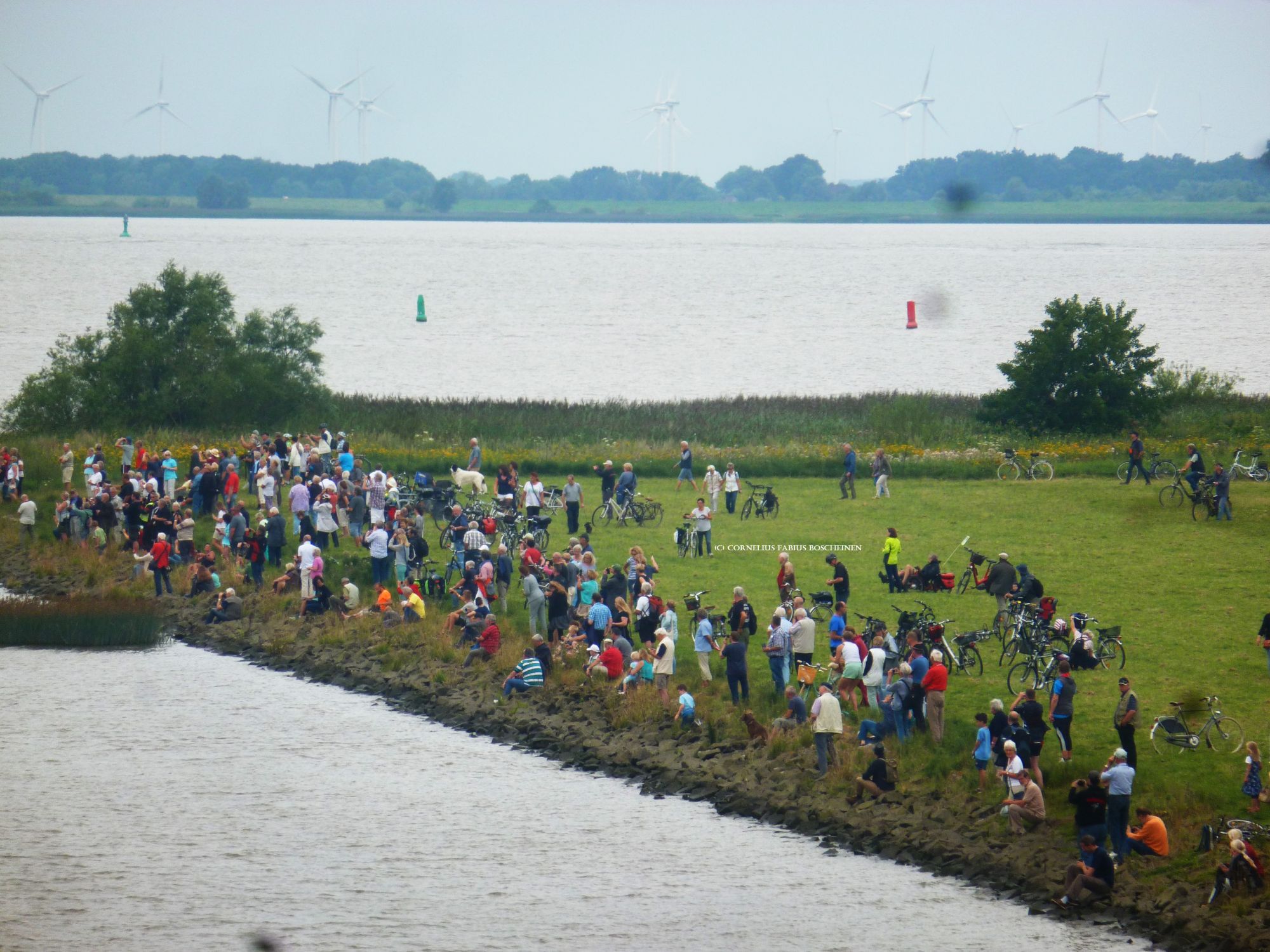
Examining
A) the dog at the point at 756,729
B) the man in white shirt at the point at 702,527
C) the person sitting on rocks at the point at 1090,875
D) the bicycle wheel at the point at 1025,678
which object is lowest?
the person sitting on rocks at the point at 1090,875

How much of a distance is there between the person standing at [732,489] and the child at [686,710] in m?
13.1

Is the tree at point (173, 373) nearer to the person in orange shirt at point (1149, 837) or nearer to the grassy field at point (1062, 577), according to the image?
the grassy field at point (1062, 577)

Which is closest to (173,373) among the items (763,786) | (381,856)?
(381,856)

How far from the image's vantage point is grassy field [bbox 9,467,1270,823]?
22.3m

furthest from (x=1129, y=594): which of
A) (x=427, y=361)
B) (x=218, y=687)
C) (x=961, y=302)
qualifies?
(x=961, y=302)

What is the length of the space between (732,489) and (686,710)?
44.2ft

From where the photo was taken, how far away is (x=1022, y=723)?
845 inches

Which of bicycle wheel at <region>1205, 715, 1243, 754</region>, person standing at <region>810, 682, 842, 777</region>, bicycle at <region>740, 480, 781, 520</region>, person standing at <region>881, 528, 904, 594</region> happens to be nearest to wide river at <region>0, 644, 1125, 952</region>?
person standing at <region>810, 682, 842, 777</region>

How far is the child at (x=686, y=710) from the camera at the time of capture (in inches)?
994

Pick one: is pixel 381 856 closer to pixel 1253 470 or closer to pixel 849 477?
pixel 849 477

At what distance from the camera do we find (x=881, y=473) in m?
40.3

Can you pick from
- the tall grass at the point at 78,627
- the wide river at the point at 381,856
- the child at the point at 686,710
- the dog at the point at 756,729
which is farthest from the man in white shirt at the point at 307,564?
the dog at the point at 756,729

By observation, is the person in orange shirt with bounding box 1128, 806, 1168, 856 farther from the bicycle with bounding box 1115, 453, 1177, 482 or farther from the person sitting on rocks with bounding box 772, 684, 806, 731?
the bicycle with bounding box 1115, 453, 1177, 482

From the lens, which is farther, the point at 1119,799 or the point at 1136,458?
the point at 1136,458
